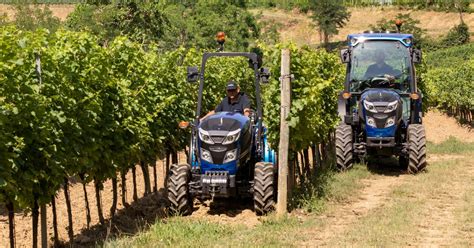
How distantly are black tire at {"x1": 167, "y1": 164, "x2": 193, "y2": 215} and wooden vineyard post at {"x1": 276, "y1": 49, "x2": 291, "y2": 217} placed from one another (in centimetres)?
125

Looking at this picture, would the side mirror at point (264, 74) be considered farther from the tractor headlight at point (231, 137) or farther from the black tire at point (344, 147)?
the black tire at point (344, 147)

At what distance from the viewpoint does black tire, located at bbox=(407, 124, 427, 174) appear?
11531 mm

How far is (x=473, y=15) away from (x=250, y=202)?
72.3 metres

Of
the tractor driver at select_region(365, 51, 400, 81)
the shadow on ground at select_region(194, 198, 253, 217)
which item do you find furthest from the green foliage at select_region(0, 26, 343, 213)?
the tractor driver at select_region(365, 51, 400, 81)

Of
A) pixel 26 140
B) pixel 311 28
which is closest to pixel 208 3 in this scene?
pixel 311 28

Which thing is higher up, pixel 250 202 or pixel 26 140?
pixel 26 140

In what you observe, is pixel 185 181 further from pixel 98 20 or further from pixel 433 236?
pixel 98 20

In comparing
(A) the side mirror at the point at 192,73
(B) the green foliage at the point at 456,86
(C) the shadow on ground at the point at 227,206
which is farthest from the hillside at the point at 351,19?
(A) the side mirror at the point at 192,73

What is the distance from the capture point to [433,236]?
7363 millimetres

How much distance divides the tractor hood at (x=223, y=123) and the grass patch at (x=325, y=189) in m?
1.46

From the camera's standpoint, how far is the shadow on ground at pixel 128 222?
8469 mm

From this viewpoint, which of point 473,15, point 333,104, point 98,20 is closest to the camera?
point 333,104

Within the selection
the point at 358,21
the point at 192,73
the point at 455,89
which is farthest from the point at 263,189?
the point at 358,21

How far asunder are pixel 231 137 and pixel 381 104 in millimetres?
4261
